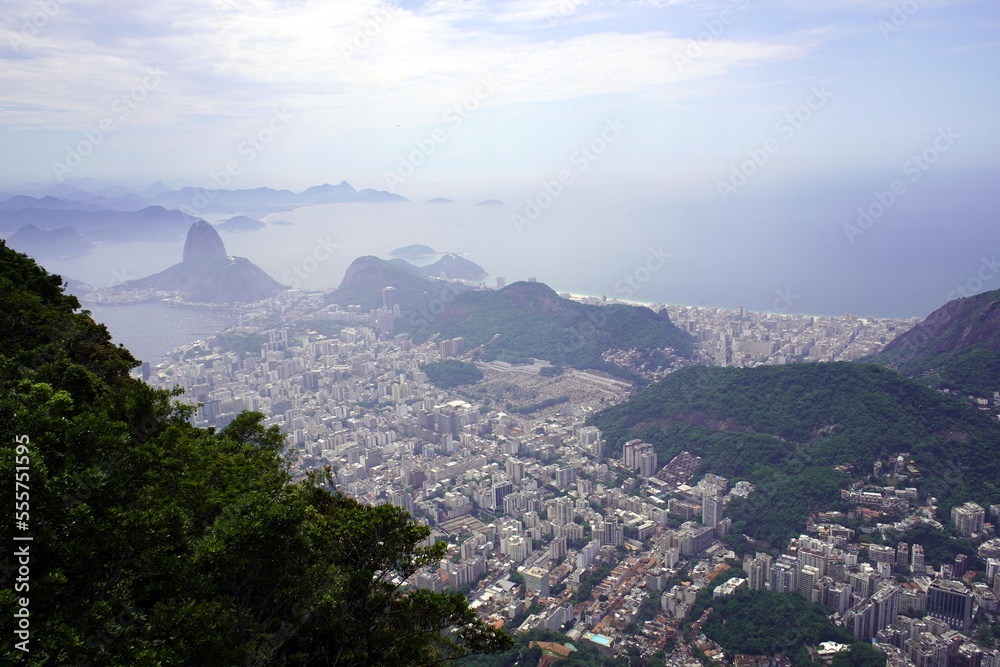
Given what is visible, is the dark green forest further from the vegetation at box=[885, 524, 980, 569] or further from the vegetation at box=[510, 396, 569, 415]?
the vegetation at box=[510, 396, 569, 415]

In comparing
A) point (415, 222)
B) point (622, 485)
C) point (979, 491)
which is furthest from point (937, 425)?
point (415, 222)

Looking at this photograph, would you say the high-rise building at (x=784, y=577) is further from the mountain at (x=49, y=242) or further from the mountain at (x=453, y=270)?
the mountain at (x=49, y=242)

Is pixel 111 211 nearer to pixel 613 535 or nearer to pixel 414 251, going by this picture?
pixel 414 251

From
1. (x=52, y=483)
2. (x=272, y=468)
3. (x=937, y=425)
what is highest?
(x=52, y=483)

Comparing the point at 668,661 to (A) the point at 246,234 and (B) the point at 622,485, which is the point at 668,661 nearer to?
(B) the point at 622,485

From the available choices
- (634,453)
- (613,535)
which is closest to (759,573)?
(613,535)
